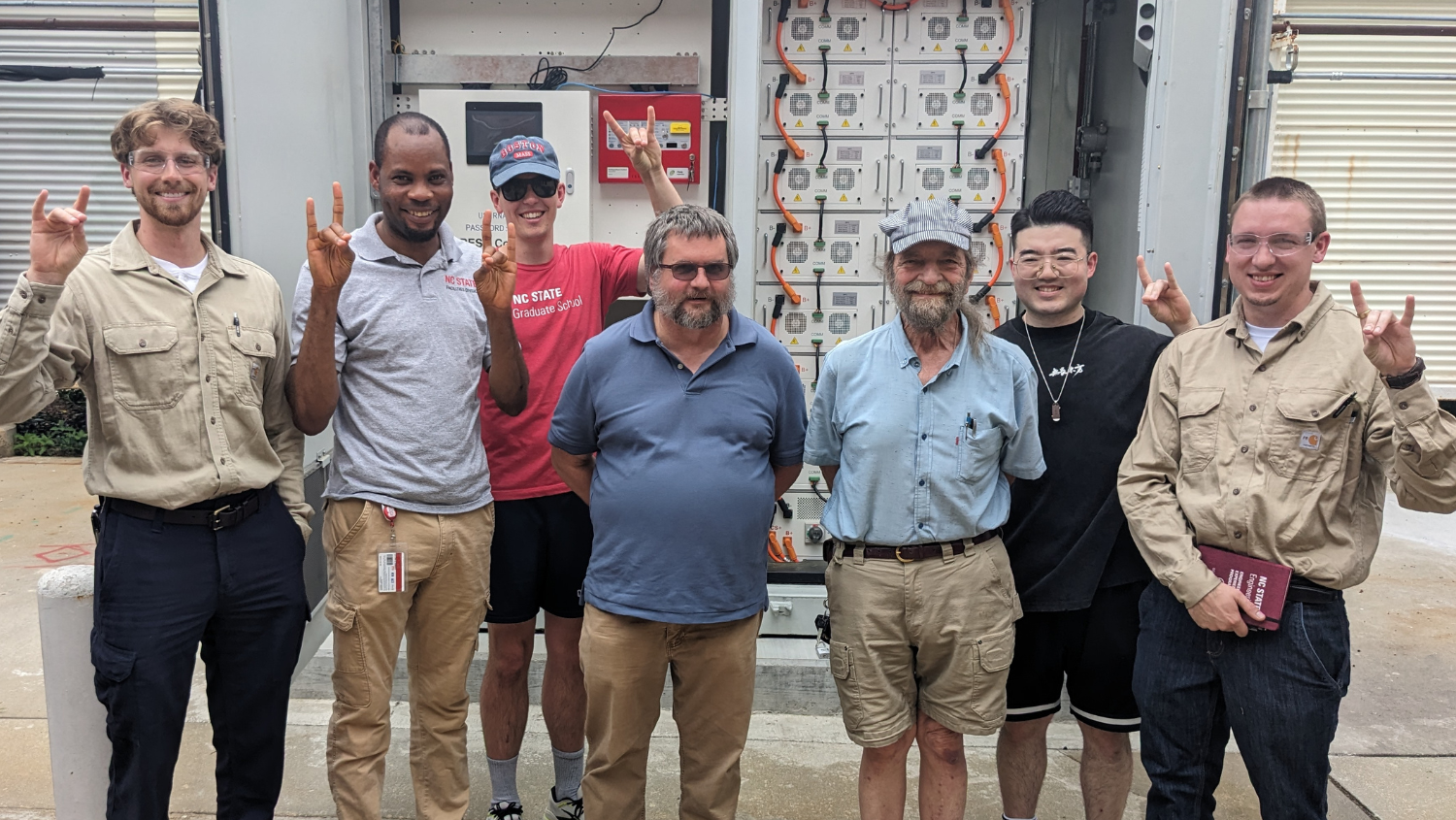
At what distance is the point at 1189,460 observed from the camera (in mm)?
2211

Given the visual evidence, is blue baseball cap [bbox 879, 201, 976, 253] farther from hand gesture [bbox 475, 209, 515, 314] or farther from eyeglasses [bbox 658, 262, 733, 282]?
hand gesture [bbox 475, 209, 515, 314]

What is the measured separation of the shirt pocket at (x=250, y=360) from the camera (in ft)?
7.38

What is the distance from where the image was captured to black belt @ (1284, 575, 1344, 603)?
2062 millimetres

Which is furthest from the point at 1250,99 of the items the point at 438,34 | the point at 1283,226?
the point at 438,34

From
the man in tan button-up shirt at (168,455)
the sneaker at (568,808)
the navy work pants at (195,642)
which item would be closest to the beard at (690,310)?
the man in tan button-up shirt at (168,455)

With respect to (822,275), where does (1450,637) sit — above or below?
below

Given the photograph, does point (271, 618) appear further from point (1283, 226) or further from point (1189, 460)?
point (1283, 226)

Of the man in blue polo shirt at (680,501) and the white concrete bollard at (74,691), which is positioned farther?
the white concrete bollard at (74,691)

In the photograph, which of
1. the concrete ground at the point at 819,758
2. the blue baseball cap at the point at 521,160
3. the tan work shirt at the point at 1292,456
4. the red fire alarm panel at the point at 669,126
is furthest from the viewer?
the red fire alarm panel at the point at 669,126

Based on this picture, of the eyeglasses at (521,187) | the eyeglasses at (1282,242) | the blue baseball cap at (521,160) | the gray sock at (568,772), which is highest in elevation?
the blue baseball cap at (521,160)

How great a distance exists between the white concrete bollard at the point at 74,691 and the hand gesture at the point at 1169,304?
2805mm

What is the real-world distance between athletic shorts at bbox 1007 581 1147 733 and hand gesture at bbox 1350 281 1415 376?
0.84m

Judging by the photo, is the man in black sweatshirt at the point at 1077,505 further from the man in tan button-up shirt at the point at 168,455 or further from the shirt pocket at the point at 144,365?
the shirt pocket at the point at 144,365

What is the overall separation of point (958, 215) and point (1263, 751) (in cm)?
140
